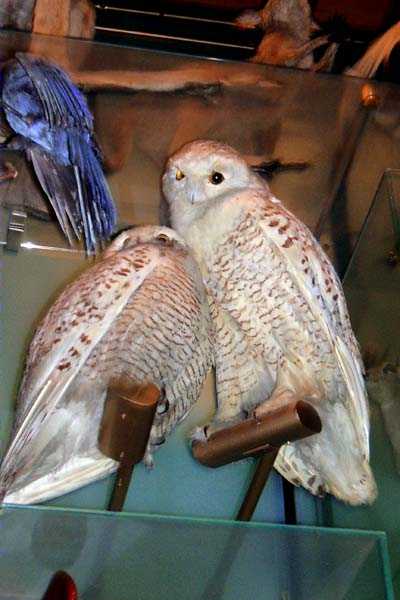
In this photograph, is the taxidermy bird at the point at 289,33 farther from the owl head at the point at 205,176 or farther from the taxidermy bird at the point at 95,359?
the taxidermy bird at the point at 95,359

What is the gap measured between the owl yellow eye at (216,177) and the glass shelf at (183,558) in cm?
48

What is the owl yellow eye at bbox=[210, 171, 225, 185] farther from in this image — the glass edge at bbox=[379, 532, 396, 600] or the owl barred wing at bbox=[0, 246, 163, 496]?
the glass edge at bbox=[379, 532, 396, 600]

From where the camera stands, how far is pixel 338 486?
104 centimetres

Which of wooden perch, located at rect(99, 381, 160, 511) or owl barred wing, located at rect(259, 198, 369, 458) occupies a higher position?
owl barred wing, located at rect(259, 198, 369, 458)

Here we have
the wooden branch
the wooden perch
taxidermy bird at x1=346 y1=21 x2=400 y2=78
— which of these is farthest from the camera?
taxidermy bird at x1=346 y1=21 x2=400 y2=78

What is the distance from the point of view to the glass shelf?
719 mm

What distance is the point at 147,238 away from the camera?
3.37 ft

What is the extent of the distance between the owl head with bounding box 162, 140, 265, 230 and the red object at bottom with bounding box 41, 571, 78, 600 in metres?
0.54

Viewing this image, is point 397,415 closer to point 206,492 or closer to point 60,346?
point 206,492

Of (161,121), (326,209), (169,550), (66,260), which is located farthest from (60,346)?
(326,209)

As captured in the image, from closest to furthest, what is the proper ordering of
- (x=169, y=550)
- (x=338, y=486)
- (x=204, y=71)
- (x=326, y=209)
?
(x=169, y=550)
(x=338, y=486)
(x=204, y=71)
(x=326, y=209)

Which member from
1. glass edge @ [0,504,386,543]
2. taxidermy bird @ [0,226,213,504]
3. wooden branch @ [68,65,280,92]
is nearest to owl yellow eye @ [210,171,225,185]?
taxidermy bird @ [0,226,213,504]

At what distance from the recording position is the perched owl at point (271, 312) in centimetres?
100

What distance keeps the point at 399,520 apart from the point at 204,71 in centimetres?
84
